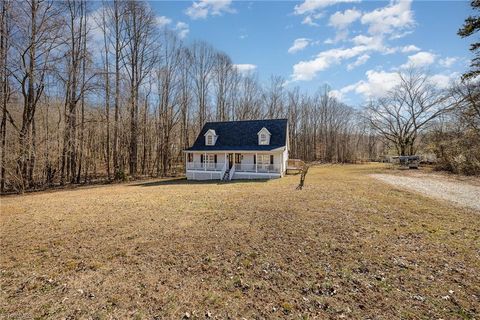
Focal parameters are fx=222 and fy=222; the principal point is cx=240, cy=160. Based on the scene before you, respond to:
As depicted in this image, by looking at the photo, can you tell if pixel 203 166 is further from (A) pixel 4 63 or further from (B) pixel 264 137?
(A) pixel 4 63

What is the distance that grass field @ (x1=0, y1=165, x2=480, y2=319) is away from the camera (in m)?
3.55

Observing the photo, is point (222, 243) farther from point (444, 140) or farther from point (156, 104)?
point (156, 104)

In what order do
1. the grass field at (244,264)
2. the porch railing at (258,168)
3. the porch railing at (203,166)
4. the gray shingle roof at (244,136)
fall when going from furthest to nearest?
the porch railing at (203,166) < the gray shingle roof at (244,136) < the porch railing at (258,168) < the grass field at (244,264)

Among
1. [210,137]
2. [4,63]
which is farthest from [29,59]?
[210,137]

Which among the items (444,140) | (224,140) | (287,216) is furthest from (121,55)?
(444,140)

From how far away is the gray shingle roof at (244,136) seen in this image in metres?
23.1

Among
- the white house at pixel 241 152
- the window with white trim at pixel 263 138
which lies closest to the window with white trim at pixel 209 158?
the white house at pixel 241 152

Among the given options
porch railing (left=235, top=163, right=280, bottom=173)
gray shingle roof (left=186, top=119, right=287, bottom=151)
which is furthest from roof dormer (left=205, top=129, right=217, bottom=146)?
porch railing (left=235, top=163, right=280, bottom=173)

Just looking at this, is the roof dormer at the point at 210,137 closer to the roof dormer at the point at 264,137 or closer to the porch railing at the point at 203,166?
the porch railing at the point at 203,166

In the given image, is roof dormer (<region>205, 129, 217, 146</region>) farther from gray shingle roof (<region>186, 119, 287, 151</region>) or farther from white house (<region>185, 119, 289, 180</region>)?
A: gray shingle roof (<region>186, 119, 287, 151</region>)

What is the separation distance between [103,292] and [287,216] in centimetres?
579

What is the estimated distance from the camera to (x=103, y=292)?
13.0ft

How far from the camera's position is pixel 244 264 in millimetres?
4863

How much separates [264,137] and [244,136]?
2.48 m
